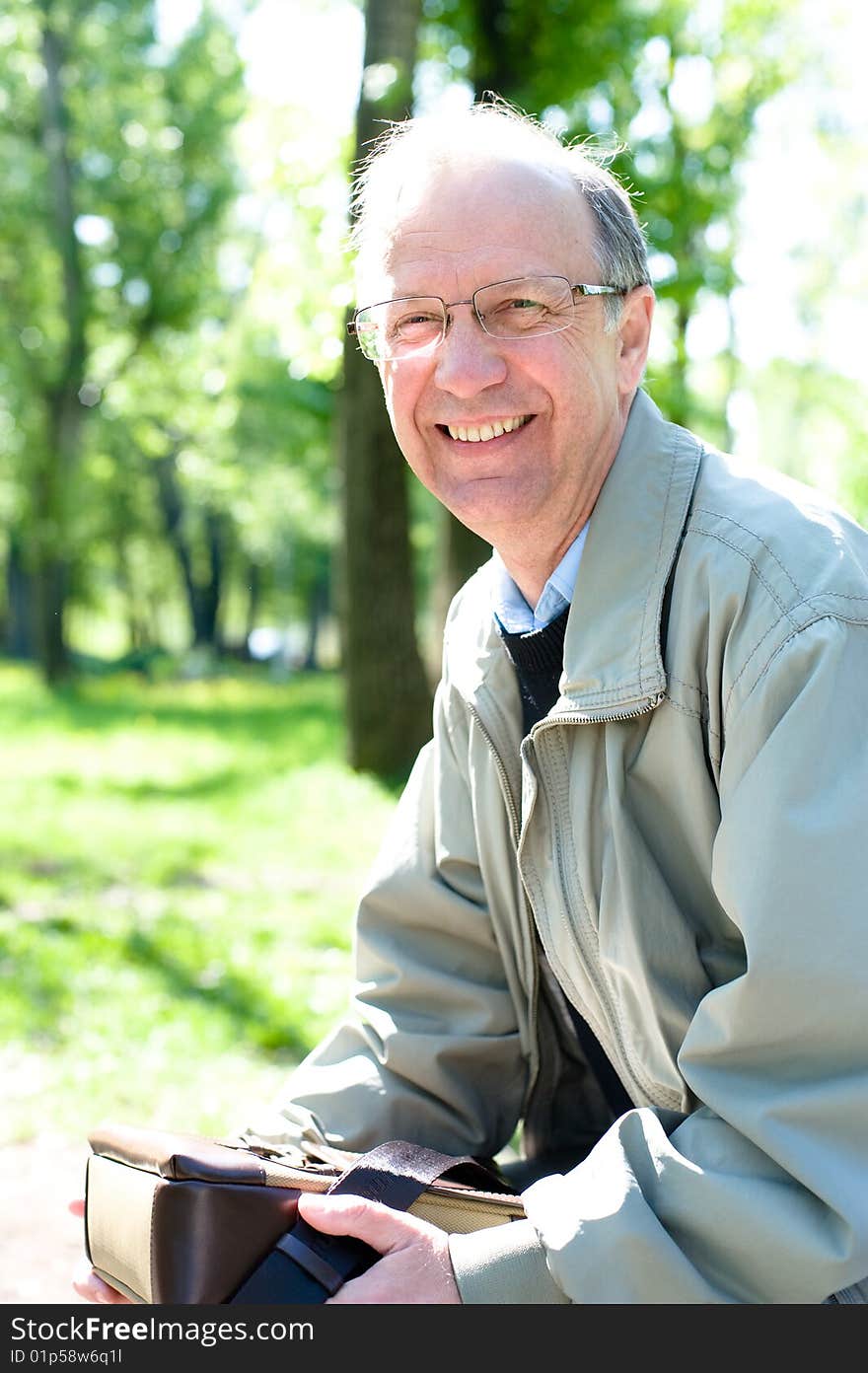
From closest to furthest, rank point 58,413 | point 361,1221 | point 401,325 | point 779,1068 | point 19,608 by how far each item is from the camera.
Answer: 1. point 779,1068
2. point 361,1221
3. point 401,325
4. point 58,413
5. point 19,608

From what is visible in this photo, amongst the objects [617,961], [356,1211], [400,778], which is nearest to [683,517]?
[617,961]

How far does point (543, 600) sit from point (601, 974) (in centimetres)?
60

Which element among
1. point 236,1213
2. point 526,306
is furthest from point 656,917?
point 526,306

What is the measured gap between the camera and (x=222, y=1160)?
1.89 meters

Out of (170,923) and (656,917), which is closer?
(656,917)

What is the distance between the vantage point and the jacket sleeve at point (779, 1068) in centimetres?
160

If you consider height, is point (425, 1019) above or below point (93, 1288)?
above

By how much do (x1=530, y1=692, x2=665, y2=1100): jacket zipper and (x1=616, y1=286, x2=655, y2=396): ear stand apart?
0.60m

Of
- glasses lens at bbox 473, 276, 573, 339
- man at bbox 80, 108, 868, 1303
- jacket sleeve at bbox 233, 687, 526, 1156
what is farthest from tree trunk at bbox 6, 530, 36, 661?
glasses lens at bbox 473, 276, 573, 339

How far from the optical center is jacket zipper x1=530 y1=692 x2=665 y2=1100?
6.18 feet

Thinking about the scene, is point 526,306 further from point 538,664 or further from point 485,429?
point 538,664

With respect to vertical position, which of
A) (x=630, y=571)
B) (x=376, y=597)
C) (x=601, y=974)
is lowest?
(x=376, y=597)

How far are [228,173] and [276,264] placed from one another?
53.3 feet

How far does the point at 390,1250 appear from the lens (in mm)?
1832
